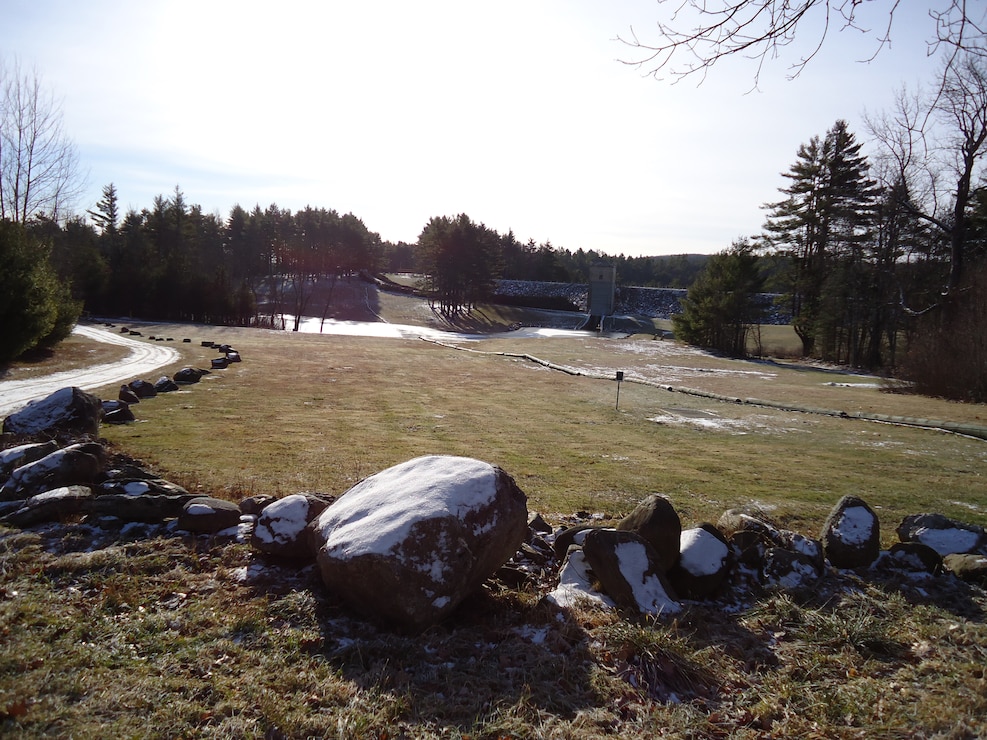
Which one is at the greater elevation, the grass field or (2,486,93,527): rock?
(2,486,93,527): rock

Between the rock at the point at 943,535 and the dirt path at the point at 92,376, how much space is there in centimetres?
1550

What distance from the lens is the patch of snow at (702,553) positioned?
495cm

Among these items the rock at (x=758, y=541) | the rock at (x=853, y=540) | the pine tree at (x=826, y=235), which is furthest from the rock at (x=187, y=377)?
the pine tree at (x=826, y=235)

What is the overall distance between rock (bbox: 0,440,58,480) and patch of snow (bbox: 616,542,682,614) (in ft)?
20.4

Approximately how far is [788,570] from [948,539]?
2065 millimetres

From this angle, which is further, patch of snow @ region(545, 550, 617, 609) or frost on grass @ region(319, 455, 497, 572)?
patch of snow @ region(545, 550, 617, 609)

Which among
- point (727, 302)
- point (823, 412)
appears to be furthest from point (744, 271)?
point (823, 412)

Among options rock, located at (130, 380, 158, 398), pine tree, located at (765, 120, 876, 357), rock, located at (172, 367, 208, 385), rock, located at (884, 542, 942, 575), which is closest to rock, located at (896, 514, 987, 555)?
rock, located at (884, 542, 942, 575)

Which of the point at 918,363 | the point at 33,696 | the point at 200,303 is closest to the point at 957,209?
the point at 918,363

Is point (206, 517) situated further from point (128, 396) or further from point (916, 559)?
point (128, 396)

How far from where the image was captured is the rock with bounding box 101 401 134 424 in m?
11.2

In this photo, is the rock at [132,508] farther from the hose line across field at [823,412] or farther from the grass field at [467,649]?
the hose line across field at [823,412]

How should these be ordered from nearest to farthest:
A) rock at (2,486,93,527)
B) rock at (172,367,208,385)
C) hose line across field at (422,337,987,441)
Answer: rock at (2,486,93,527) → hose line across field at (422,337,987,441) → rock at (172,367,208,385)

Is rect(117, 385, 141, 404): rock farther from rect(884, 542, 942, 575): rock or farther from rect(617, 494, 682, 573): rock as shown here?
rect(884, 542, 942, 575): rock
